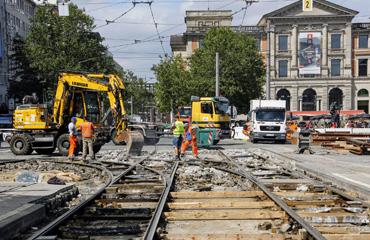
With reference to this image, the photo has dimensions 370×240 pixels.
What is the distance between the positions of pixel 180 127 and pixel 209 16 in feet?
312

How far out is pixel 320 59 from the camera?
98625 millimetres

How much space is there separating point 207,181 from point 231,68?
178 feet

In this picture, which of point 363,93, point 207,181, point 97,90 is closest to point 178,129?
point 97,90

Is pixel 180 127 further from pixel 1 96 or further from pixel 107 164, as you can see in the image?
pixel 1 96

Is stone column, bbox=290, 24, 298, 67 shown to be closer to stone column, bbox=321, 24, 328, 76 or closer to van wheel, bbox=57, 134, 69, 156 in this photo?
stone column, bbox=321, 24, 328, 76

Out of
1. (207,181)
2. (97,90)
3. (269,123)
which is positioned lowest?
(207,181)

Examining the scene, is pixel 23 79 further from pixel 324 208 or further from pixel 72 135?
pixel 324 208

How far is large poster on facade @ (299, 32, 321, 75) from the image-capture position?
98175mm

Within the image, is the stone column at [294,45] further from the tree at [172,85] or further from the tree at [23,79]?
the tree at [23,79]

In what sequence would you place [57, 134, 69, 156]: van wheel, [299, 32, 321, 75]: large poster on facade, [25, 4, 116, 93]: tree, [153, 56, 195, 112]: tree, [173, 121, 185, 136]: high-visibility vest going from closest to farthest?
[173, 121, 185, 136]: high-visibility vest < [57, 134, 69, 156]: van wheel < [25, 4, 116, 93]: tree < [153, 56, 195, 112]: tree < [299, 32, 321, 75]: large poster on facade

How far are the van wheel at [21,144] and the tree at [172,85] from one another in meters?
42.2

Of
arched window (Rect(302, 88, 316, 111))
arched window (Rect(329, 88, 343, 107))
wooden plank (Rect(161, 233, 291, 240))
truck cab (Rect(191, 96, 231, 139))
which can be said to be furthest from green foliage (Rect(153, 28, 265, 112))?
wooden plank (Rect(161, 233, 291, 240))

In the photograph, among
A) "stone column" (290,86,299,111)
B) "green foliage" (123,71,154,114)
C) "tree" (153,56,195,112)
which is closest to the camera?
"tree" (153,56,195,112)

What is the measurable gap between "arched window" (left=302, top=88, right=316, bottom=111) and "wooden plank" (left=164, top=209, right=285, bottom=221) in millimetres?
92152
